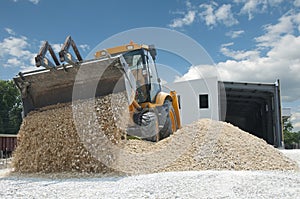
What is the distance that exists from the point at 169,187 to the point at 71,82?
99.8 inches

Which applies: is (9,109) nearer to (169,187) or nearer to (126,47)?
(126,47)

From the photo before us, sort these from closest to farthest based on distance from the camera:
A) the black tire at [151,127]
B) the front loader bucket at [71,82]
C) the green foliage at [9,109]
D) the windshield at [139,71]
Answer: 1. the front loader bucket at [71,82]
2. the black tire at [151,127]
3. the windshield at [139,71]
4. the green foliage at [9,109]

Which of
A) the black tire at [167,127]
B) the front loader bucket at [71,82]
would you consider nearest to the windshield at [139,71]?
the black tire at [167,127]

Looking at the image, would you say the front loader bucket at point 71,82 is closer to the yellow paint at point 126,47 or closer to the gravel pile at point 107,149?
the gravel pile at point 107,149

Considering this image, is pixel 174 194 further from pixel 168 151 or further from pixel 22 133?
pixel 22 133

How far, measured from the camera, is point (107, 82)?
4.96 metres

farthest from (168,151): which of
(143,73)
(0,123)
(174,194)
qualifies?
(0,123)

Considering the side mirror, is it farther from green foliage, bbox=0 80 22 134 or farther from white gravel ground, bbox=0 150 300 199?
green foliage, bbox=0 80 22 134

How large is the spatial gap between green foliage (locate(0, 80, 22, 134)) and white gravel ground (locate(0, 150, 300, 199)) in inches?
1201

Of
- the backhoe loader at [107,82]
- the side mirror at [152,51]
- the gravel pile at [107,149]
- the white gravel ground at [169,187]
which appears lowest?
the white gravel ground at [169,187]

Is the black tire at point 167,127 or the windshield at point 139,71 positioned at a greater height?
the windshield at point 139,71

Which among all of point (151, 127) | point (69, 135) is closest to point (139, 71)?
point (151, 127)

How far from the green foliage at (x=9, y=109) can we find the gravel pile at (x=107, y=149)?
2914cm

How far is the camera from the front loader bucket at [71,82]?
190 inches
